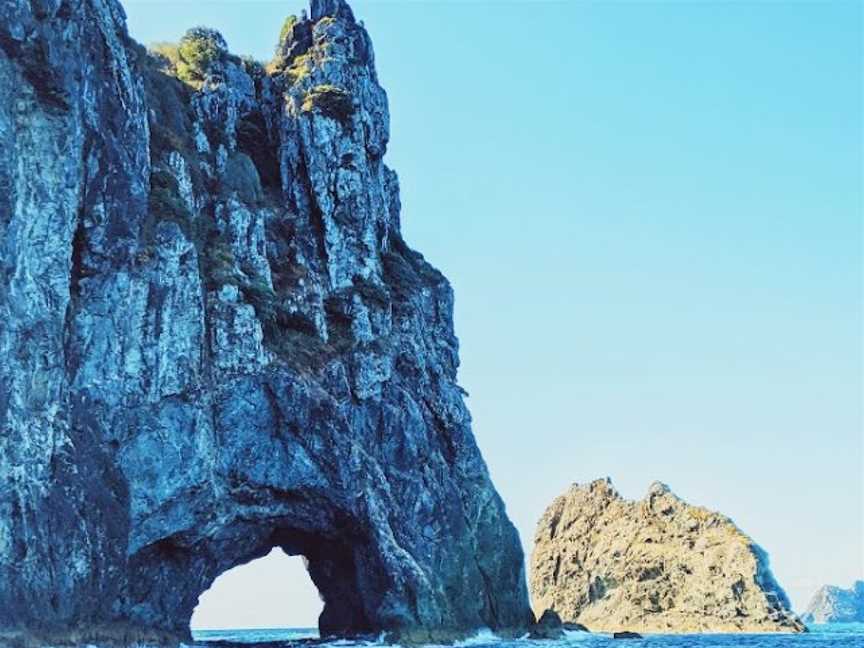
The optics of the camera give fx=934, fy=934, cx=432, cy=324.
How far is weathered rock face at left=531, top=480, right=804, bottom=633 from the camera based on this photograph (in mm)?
103500

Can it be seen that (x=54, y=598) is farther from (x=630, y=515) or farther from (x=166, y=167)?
(x=630, y=515)

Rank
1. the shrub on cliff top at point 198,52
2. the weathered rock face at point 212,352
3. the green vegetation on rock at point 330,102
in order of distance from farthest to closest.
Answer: the shrub on cliff top at point 198,52 < the green vegetation on rock at point 330,102 < the weathered rock face at point 212,352

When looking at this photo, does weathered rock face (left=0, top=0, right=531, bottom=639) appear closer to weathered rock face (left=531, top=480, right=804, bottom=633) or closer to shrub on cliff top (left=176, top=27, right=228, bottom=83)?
shrub on cliff top (left=176, top=27, right=228, bottom=83)

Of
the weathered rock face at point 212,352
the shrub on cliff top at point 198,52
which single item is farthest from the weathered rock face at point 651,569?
the shrub on cliff top at point 198,52

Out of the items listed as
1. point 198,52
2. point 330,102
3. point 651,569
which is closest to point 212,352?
point 330,102

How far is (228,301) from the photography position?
182 ft

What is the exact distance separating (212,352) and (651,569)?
72821mm

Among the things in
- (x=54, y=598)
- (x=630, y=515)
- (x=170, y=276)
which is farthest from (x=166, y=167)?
(x=630, y=515)

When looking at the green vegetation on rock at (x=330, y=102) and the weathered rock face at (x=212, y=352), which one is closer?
the weathered rock face at (x=212, y=352)

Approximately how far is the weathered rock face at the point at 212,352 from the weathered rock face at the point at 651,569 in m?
38.3

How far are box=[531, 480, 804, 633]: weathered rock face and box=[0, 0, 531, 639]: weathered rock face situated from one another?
38.3m

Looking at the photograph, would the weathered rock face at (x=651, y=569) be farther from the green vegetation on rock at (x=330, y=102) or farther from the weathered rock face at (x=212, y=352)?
the green vegetation on rock at (x=330, y=102)

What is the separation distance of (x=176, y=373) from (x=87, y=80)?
16.1m

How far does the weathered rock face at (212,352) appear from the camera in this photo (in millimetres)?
44344
